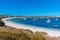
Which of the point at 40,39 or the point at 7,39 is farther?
the point at 40,39

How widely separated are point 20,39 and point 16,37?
393 millimetres

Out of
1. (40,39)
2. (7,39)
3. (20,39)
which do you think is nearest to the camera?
(7,39)

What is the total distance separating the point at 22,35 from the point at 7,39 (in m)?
1.75

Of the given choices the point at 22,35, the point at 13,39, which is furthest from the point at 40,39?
the point at 13,39

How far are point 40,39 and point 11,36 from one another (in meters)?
3.35

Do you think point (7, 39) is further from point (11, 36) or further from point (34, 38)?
point (34, 38)

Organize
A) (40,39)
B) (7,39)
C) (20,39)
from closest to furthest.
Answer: (7,39) → (20,39) → (40,39)

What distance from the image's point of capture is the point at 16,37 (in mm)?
12492

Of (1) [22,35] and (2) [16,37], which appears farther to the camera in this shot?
(1) [22,35]

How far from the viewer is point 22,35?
43.7ft

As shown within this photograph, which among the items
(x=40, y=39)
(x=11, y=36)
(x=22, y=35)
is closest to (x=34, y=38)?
(x=40, y=39)

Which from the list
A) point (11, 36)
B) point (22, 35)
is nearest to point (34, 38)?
point (22, 35)

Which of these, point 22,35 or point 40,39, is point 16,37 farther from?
point 40,39

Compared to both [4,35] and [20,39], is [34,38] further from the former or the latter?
[4,35]
